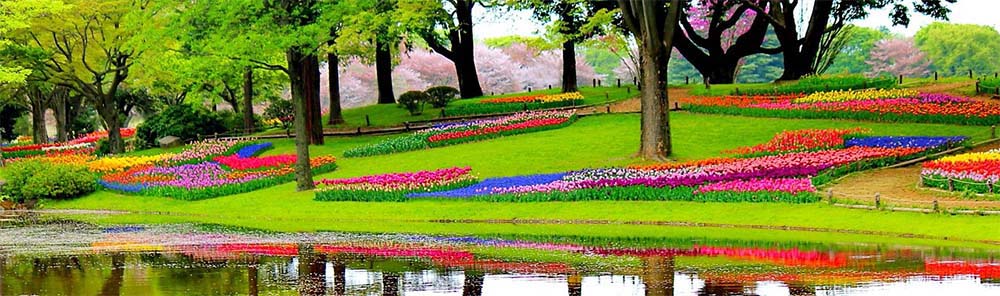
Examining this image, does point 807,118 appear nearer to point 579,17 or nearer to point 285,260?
point 579,17

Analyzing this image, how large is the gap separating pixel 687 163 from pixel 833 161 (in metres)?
3.51

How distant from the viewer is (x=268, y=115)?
60.1 meters

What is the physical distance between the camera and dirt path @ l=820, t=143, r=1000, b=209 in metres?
23.3

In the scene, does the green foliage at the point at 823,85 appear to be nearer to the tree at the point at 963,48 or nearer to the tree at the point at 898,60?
the tree at the point at 963,48

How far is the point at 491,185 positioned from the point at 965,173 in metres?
11.0

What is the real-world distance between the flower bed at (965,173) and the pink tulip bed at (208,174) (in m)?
18.1

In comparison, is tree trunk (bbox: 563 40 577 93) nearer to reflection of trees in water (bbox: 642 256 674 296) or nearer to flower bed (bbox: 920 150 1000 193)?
flower bed (bbox: 920 150 1000 193)

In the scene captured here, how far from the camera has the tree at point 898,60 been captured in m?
108

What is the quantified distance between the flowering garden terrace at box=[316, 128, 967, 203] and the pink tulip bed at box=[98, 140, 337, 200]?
10.8 feet

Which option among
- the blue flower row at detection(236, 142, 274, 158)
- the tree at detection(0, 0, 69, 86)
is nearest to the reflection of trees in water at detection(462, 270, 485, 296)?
the blue flower row at detection(236, 142, 274, 158)

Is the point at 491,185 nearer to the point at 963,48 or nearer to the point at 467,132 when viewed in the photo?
the point at 467,132

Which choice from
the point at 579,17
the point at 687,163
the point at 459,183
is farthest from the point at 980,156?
the point at 579,17

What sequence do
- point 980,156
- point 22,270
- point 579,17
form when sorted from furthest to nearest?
point 579,17 < point 980,156 < point 22,270

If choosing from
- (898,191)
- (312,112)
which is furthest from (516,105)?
(898,191)
